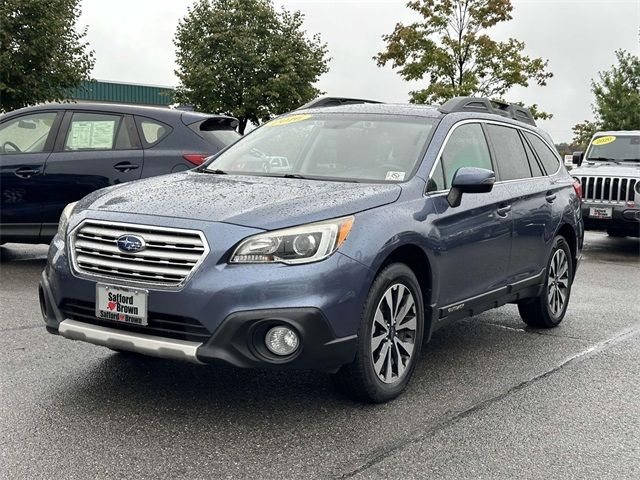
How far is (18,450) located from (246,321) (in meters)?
1.17

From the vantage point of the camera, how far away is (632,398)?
15.5 ft

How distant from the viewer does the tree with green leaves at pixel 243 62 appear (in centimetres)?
4216

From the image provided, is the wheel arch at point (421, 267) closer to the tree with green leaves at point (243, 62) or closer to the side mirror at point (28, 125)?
the side mirror at point (28, 125)

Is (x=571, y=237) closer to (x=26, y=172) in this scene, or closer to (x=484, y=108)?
(x=484, y=108)

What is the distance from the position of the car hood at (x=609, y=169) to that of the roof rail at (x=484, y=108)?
6.22 metres

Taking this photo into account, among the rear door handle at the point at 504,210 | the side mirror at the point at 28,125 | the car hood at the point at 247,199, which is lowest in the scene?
the rear door handle at the point at 504,210

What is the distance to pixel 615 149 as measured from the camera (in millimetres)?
14180

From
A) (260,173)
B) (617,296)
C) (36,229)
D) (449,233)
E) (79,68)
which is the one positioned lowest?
(617,296)

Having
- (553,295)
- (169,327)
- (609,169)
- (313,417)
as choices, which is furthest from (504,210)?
(609,169)

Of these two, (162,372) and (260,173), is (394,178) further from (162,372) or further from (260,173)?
(162,372)

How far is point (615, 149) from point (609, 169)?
141cm

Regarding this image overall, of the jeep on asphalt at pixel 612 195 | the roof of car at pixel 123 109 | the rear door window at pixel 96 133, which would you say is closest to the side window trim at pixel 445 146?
the roof of car at pixel 123 109

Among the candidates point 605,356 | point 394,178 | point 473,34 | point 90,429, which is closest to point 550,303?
point 605,356

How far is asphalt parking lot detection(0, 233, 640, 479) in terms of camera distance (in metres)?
3.54
